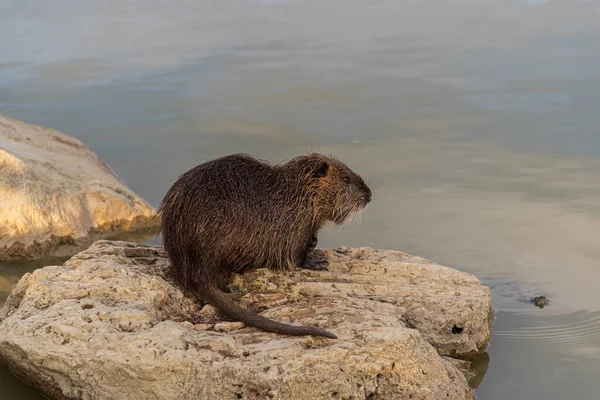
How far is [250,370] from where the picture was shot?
3.98 m

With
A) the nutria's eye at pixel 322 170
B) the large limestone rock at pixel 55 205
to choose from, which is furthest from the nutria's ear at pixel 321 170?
the large limestone rock at pixel 55 205

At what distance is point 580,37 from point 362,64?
8.09 feet

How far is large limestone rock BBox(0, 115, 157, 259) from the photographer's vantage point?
6305mm

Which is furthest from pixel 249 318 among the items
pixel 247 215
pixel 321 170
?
pixel 321 170

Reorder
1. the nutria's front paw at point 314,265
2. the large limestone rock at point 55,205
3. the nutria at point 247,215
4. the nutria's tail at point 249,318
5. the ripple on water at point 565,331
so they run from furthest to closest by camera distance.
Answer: the large limestone rock at point 55,205, the ripple on water at point 565,331, the nutria's front paw at point 314,265, the nutria at point 247,215, the nutria's tail at point 249,318

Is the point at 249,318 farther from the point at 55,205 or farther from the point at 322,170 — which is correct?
the point at 55,205

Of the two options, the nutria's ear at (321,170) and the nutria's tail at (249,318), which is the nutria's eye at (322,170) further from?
the nutria's tail at (249,318)

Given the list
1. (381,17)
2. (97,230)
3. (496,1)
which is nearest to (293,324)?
(97,230)

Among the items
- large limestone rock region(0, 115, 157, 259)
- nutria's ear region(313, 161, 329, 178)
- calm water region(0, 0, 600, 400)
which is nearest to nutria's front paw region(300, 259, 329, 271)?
nutria's ear region(313, 161, 329, 178)

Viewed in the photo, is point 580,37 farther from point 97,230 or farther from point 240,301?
point 240,301

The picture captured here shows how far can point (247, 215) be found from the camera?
189 inches

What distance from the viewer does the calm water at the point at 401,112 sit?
600 centimetres

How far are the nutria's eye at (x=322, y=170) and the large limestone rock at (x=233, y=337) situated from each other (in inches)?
21.4

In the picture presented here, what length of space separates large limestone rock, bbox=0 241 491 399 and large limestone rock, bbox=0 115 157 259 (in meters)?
1.38
